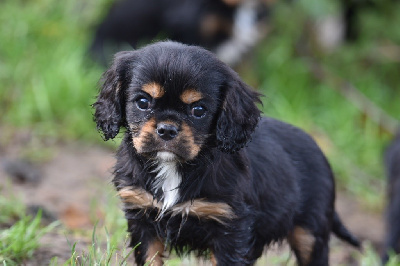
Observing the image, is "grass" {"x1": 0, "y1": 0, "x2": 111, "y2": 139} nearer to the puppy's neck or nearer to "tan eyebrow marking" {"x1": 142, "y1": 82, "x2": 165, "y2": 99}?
the puppy's neck

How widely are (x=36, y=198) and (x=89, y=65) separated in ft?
8.41

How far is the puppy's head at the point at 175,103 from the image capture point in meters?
3.20

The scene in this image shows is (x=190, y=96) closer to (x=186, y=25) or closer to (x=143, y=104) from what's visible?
(x=143, y=104)

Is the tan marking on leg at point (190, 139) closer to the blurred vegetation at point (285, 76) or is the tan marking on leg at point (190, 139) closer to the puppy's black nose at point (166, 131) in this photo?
Answer: the puppy's black nose at point (166, 131)

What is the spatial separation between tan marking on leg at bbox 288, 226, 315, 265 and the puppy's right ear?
3.90 ft

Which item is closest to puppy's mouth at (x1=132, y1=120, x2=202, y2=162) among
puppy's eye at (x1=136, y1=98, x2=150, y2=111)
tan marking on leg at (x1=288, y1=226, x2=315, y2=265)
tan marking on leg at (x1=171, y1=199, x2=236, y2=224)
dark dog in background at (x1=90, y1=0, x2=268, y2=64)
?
puppy's eye at (x1=136, y1=98, x2=150, y2=111)

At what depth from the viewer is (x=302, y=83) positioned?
8.48 m

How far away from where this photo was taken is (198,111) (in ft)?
10.8

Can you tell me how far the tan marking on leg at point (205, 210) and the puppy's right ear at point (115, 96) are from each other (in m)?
0.50

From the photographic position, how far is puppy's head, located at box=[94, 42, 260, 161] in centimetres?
320

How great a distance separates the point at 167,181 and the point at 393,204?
302 centimetres

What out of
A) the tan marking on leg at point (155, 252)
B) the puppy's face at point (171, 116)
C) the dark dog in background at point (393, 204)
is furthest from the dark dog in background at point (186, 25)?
the puppy's face at point (171, 116)

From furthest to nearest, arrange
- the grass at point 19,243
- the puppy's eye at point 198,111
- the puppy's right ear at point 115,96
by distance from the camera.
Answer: the grass at point 19,243 → the puppy's right ear at point 115,96 → the puppy's eye at point 198,111

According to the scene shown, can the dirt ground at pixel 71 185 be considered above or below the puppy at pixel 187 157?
below
